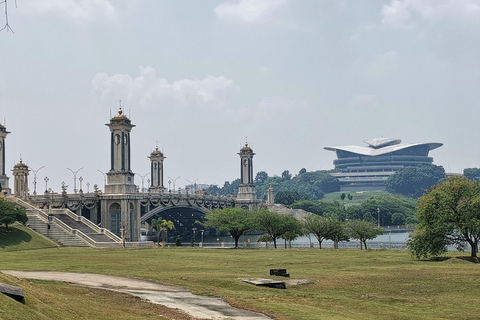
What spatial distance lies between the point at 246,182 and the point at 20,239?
80033 mm

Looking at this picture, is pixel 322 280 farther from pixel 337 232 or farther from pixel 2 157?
pixel 2 157

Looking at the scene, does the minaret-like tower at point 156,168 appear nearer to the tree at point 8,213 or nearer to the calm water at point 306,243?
the calm water at point 306,243

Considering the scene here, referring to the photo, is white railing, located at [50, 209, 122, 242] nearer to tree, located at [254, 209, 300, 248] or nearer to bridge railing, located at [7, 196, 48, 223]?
bridge railing, located at [7, 196, 48, 223]

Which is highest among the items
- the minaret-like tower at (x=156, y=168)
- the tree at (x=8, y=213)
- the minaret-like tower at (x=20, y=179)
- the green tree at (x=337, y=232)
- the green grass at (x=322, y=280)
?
the minaret-like tower at (x=156, y=168)

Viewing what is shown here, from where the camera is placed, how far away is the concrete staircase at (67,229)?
272 ft

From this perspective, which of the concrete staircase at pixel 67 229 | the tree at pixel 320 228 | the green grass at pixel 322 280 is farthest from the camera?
the tree at pixel 320 228

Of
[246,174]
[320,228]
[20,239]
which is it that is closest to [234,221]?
[320,228]

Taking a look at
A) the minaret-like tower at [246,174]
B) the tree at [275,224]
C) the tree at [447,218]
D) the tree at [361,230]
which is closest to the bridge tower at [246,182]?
the minaret-like tower at [246,174]

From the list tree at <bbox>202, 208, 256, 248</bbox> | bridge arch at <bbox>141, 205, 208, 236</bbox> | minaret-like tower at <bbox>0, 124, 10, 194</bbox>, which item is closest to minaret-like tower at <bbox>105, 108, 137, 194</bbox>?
tree at <bbox>202, 208, 256, 248</bbox>

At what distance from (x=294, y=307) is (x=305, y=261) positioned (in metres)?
26.2

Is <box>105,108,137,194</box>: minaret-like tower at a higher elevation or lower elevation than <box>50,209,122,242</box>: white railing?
higher

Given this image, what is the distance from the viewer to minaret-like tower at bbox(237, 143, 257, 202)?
150 meters

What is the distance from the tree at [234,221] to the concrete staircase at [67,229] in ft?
44.8

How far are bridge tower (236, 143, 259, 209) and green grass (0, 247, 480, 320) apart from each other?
3309 inches
